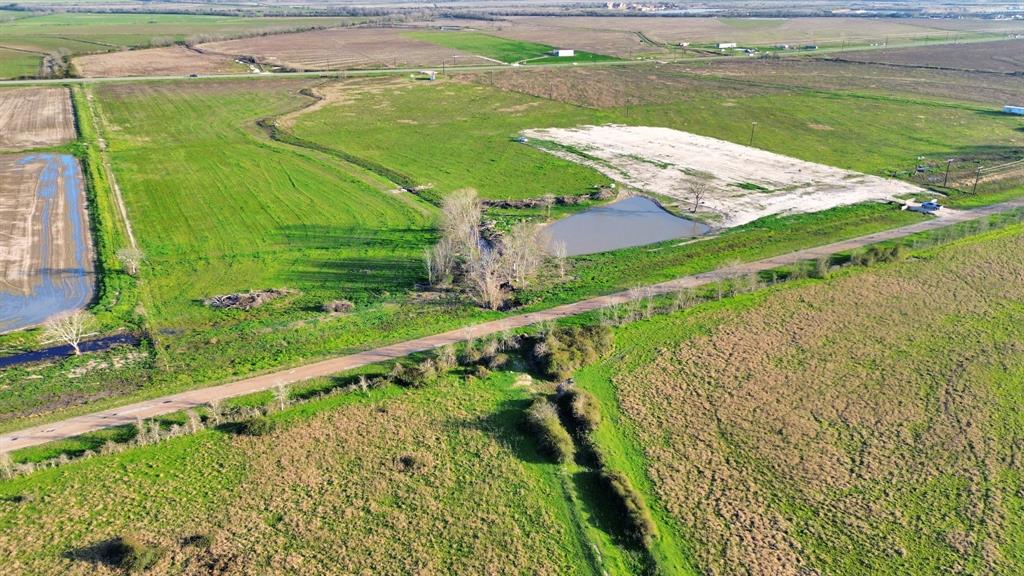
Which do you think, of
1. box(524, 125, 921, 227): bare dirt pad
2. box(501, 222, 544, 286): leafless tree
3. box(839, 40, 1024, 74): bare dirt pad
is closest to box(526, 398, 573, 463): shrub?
box(501, 222, 544, 286): leafless tree

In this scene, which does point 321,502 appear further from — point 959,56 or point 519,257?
point 959,56

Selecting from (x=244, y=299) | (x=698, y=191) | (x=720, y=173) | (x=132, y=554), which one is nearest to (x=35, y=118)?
(x=244, y=299)

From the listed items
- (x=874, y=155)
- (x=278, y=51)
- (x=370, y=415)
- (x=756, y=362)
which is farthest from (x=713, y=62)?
(x=370, y=415)

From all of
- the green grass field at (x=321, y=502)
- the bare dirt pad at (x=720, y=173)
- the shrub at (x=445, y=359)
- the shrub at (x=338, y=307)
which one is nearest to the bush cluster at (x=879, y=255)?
the bare dirt pad at (x=720, y=173)

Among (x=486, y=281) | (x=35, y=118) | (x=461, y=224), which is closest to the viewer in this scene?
(x=486, y=281)

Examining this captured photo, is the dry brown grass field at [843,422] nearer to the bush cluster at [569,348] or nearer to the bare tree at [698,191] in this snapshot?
the bush cluster at [569,348]

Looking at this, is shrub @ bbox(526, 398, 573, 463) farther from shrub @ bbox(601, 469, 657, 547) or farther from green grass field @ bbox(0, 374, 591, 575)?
shrub @ bbox(601, 469, 657, 547)
